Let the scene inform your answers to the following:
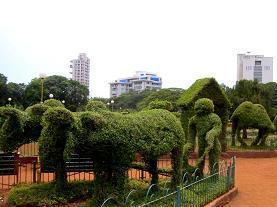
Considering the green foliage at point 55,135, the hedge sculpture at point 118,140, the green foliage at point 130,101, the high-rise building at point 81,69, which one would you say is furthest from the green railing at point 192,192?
the high-rise building at point 81,69

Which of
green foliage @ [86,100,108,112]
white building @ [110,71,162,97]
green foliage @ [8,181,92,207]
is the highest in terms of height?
white building @ [110,71,162,97]

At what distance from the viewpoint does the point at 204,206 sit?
10094 mm

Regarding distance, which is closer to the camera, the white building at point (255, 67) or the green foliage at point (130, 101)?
the green foliage at point (130, 101)

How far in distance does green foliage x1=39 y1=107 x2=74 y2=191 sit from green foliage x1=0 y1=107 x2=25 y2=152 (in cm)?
76

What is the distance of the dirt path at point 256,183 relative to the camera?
1214cm

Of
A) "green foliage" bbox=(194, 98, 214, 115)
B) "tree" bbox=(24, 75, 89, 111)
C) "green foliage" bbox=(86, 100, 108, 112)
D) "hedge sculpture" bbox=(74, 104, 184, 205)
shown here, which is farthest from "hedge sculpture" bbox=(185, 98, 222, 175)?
"tree" bbox=(24, 75, 89, 111)

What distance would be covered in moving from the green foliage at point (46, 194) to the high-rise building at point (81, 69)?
266 feet

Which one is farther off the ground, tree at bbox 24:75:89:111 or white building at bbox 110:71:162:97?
white building at bbox 110:71:162:97

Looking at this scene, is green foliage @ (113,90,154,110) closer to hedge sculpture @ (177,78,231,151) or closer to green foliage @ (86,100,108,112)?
hedge sculpture @ (177,78,231,151)

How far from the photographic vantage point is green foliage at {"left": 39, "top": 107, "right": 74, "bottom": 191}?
8117 millimetres

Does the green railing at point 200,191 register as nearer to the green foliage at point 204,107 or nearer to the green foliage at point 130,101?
the green foliage at point 204,107

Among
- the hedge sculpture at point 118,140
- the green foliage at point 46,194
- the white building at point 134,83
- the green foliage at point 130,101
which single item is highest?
the white building at point 134,83

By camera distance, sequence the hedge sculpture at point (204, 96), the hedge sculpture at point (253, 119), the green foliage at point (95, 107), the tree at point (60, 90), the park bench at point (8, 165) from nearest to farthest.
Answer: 1. the green foliage at point (95, 107)
2. the park bench at point (8, 165)
3. the hedge sculpture at point (204, 96)
4. the hedge sculpture at point (253, 119)
5. the tree at point (60, 90)

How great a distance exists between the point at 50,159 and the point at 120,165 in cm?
162
